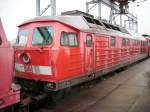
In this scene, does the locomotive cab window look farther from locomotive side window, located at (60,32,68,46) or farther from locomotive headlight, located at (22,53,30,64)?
locomotive headlight, located at (22,53,30,64)

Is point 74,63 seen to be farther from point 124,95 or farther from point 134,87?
point 134,87

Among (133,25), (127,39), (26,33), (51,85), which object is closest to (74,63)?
(51,85)

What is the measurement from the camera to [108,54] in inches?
469

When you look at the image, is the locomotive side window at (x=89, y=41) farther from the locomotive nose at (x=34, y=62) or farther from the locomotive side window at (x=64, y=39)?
the locomotive nose at (x=34, y=62)

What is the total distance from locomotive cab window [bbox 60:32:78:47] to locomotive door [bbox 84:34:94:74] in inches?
26.6

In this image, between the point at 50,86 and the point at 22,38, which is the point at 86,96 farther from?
the point at 22,38

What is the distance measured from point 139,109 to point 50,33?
142 inches

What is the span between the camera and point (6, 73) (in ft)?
15.9

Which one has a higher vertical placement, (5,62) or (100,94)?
(5,62)

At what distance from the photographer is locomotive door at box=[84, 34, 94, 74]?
30.6ft

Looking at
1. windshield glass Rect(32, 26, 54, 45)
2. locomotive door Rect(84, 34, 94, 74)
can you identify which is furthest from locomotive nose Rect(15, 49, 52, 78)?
locomotive door Rect(84, 34, 94, 74)

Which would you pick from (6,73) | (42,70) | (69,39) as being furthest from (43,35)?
(6,73)

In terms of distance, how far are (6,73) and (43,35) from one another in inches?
139

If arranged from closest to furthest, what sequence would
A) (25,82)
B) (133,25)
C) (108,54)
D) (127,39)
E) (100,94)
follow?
(25,82) → (100,94) → (108,54) → (127,39) → (133,25)
